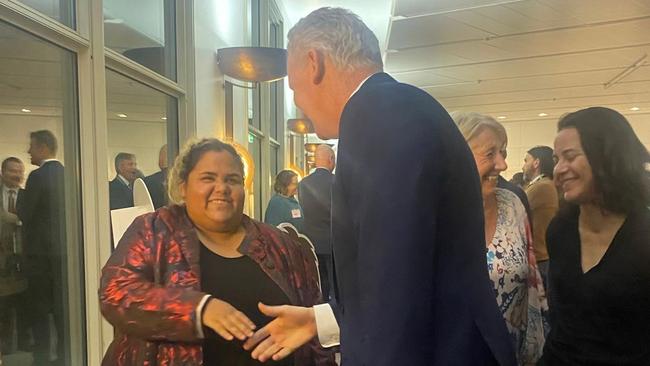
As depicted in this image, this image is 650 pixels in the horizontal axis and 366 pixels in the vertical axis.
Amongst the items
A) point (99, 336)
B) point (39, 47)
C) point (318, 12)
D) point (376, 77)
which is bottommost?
point (99, 336)

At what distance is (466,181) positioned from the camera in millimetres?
777

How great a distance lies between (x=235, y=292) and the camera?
1.19 m

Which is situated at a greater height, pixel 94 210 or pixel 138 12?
pixel 138 12

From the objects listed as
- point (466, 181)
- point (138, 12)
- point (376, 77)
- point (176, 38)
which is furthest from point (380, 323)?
point (176, 38)

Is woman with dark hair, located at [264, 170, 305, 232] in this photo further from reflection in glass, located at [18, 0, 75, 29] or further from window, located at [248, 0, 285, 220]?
reflection in glass, located at [18, 0, 75, 29]

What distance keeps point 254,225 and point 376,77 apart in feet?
2.06

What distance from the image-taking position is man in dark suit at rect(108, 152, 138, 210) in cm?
203

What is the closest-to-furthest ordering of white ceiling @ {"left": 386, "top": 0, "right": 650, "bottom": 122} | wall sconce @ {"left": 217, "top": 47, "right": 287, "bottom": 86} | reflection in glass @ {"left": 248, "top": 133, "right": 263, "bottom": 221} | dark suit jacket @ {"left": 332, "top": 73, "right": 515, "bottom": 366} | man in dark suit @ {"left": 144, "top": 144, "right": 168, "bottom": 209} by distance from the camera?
dark suit jacket @ {"left": 332, "top": 73, "right": 515, "bottom": 366} → man in dark suit @ {"left": 144, "top": 144, "right": 168, "bottom": 209} → wall sconce @ {"left": 217, "top": 47, "right": 287, "bottom": 86} → white ceiling @ {"left": 386, "top": 0, "right": 650, "bottom": 122} → reflection in glass @ {"left": 248, "top": 133, "right": 263, "bottom": 221}

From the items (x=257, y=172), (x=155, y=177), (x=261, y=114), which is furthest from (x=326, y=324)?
(x=261, y=114)

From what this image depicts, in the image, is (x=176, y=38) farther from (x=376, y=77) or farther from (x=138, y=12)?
(x=376, y=77)

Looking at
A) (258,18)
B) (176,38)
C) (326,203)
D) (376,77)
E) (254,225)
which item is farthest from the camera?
(258,18)

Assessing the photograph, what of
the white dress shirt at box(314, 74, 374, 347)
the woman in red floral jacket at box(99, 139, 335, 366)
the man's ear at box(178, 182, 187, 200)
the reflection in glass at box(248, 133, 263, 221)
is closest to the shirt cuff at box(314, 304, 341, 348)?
the white dress shirt at box(314, 74, 374, 347)

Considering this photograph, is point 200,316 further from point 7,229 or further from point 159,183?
point 159,183

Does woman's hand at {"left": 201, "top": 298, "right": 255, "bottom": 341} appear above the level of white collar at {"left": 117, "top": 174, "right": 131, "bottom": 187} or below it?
below
